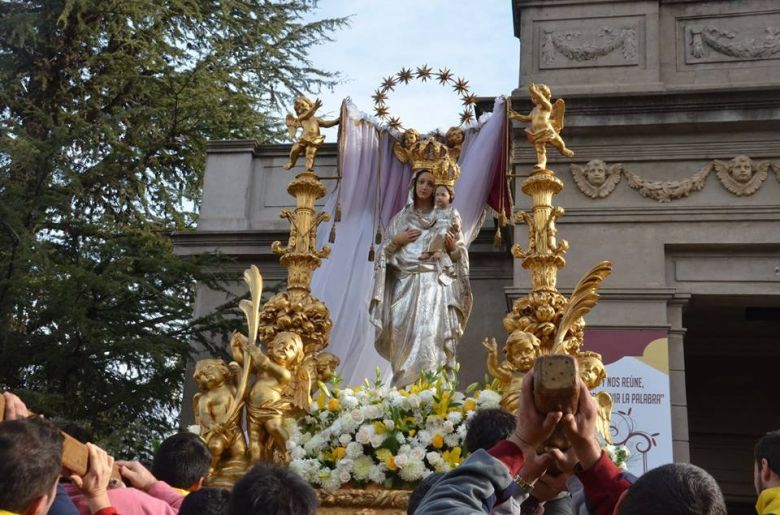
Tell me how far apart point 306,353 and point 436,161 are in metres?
2.31

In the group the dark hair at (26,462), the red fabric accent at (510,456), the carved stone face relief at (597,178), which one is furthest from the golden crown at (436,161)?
the red fabric accent at (510,456)

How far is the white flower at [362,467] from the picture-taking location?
6328mm

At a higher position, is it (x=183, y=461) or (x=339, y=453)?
(x=339, y=453)

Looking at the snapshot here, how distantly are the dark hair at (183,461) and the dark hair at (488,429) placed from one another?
1.48 metres

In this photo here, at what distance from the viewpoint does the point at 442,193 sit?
28.3 ft

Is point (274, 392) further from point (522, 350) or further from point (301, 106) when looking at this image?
point (301, 106)

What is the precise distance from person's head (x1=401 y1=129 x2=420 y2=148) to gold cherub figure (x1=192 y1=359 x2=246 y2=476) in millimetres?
3104

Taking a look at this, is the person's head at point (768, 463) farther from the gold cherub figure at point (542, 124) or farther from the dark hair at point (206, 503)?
the gold cherub figure at point (542, 124)

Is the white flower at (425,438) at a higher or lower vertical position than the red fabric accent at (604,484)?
higher

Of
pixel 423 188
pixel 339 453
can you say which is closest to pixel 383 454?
pixel 339 453

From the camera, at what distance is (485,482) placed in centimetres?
225

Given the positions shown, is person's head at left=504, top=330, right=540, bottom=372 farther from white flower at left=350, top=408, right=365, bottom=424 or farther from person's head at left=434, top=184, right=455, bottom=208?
person's head at left=434, top=184, right=455, bottom=208

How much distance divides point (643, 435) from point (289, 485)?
7.49 metres

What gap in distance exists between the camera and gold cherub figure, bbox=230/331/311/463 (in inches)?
283
